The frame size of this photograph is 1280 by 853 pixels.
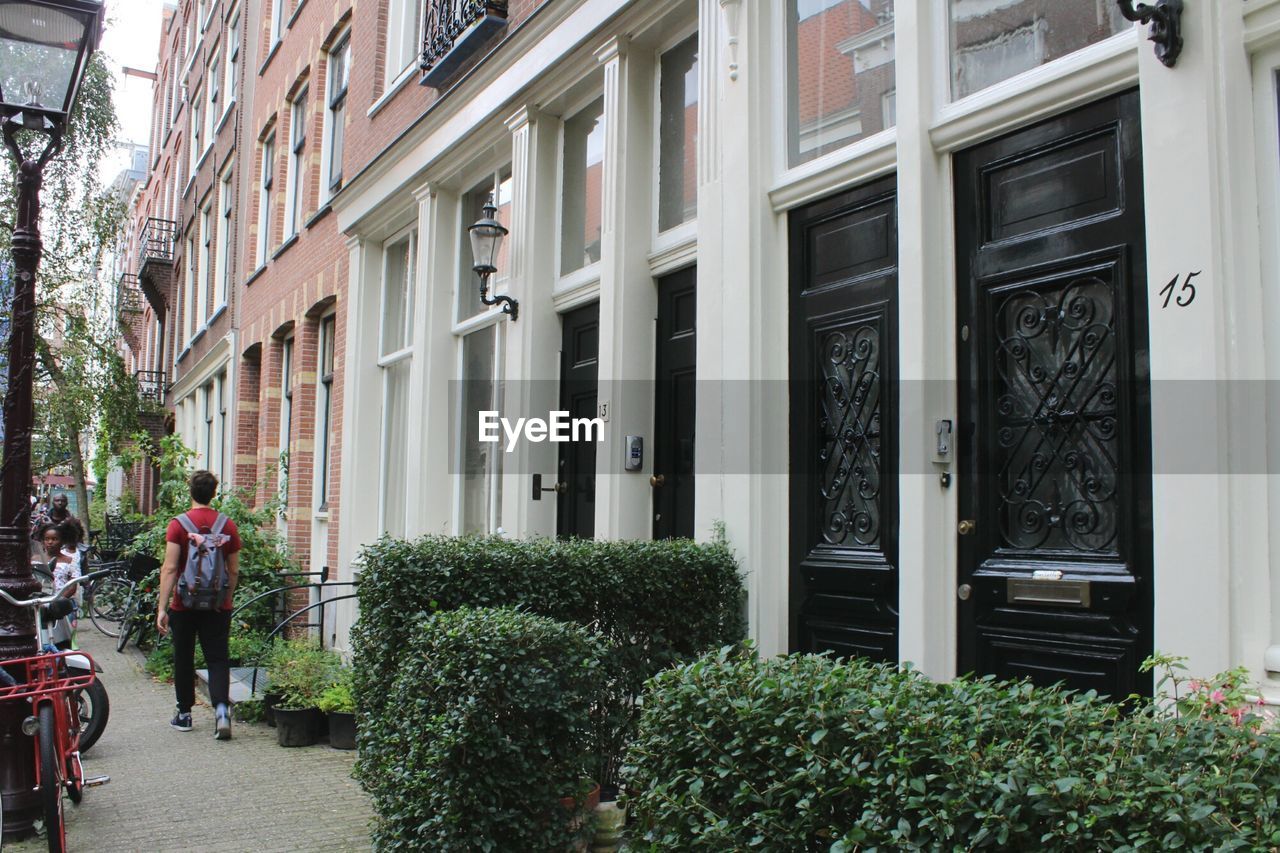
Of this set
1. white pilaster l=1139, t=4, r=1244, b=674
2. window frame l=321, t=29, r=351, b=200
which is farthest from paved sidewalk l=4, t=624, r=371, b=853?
window frame l=321, t=29, r=351, b=200

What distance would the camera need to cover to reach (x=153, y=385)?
29.1 meters

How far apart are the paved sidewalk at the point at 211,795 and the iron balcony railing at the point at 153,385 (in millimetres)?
19658

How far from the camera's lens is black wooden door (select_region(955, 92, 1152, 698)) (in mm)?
3824

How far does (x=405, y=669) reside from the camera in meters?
4.17

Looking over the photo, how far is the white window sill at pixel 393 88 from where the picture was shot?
10430 millimetres

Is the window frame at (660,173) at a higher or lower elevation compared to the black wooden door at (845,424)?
higher

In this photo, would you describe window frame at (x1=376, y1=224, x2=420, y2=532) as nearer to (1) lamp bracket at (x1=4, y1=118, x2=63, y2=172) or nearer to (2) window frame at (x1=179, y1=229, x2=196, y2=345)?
(1) lamp bracket at (x1=4, y1=118, x2=63, y2=172)

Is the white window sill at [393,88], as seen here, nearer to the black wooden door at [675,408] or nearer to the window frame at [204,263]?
the black wooden door at [675,408]

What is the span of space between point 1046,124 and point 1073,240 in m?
0.54

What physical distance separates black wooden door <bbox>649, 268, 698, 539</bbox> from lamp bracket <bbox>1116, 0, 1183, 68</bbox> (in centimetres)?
303

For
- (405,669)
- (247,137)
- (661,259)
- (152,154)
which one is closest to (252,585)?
(661,259)

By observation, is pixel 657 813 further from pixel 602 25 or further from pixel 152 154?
pixel 152 154

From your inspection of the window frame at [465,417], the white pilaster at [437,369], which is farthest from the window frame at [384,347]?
the window frame at [465,417]

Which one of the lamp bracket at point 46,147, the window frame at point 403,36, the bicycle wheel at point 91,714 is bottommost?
the bicycle wheel at point 91,714
